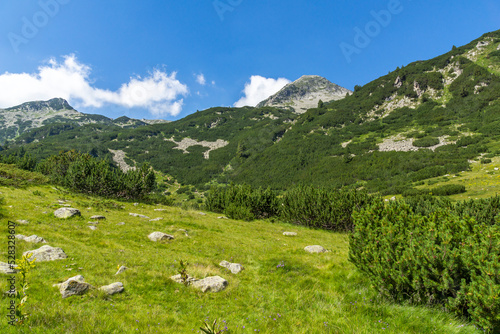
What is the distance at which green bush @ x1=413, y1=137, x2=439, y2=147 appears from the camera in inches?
3546

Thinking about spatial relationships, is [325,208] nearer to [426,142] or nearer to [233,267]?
[233,267]

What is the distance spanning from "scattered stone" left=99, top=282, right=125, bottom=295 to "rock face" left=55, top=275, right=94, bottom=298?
0.39 meters

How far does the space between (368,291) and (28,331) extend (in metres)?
8.99

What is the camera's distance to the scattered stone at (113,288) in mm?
6451

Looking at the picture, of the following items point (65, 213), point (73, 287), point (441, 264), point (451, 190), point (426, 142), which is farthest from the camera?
point (426, 142)

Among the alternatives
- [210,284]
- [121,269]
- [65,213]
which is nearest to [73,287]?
[121,269]

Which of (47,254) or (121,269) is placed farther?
(47,254)

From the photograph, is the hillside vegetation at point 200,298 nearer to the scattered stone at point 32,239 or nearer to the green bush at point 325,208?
the scattered stone at point 32,239

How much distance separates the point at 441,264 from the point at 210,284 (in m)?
6.80

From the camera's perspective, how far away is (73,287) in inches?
240

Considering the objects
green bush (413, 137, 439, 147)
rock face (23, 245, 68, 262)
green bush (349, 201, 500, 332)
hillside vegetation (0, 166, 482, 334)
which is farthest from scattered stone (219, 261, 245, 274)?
green bush (413, 137, 439, 147)

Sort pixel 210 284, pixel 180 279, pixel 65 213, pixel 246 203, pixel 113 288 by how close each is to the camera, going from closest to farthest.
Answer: pixel 113 288
pixel 210 284
pixel 180 279
pixel 65 213
pixel 246 203

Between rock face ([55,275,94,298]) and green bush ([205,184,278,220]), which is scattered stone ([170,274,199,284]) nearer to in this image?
rock face ([55,275,94,298])

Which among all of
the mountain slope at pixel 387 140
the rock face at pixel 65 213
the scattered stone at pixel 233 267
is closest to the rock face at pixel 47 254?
the scattered stone at pixel 233 267
